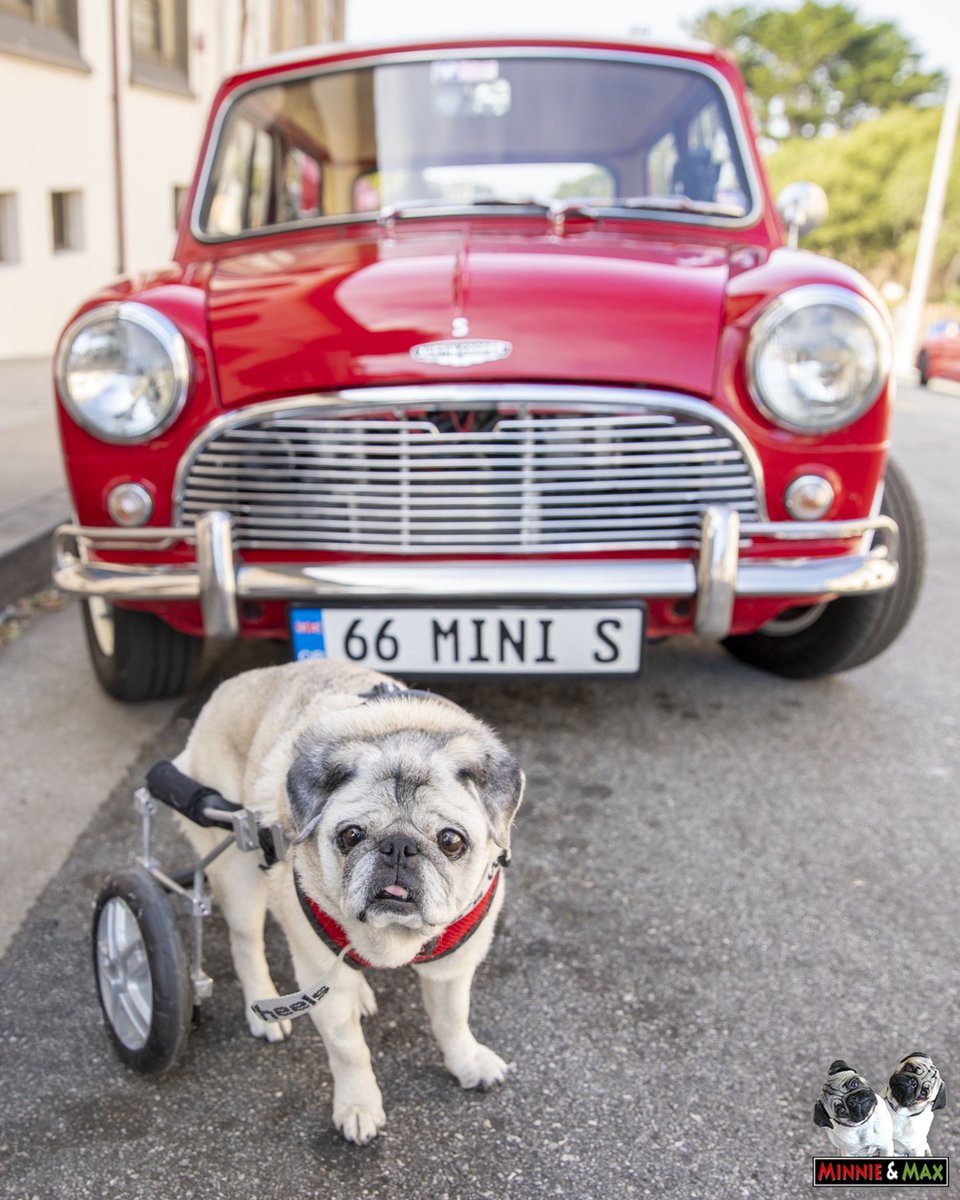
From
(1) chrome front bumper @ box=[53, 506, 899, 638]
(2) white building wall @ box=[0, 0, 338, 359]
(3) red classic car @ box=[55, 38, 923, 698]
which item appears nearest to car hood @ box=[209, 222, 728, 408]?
(3) red classic car @ box=[55, 38, 923, 698]

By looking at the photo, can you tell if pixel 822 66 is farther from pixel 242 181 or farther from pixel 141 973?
pixel 141 973

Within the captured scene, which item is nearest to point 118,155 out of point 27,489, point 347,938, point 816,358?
point 27,489

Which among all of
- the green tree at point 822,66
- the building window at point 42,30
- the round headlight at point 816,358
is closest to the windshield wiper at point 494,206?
the round headlight at point 816,358

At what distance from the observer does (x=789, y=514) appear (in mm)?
2840

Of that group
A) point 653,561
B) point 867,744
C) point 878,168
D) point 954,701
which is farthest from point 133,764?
point 878,168

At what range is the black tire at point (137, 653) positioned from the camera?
319cm

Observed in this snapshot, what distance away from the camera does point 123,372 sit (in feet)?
9.17

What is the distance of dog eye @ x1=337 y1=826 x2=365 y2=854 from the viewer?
5.04 ft

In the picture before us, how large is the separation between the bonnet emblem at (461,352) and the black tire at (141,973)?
135 cm

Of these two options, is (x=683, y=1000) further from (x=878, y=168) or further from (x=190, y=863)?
(x=878, y=168)

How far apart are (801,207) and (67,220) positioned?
9.97 metres

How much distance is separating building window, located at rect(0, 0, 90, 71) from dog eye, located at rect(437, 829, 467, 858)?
32.7ft

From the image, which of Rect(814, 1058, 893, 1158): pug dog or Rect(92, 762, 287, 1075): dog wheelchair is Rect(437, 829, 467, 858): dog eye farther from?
Rect(814, 1058, 893, 1158): pug dog

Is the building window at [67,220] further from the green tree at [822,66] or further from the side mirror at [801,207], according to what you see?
the green tree at [822,66]
